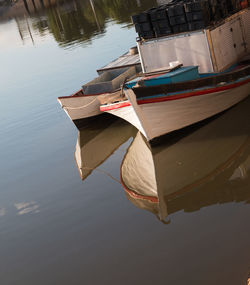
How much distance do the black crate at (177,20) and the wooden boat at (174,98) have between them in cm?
204

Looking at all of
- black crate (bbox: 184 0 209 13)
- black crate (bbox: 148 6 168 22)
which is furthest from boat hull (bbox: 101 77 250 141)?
black crate (bbox: 148 6 168 22)

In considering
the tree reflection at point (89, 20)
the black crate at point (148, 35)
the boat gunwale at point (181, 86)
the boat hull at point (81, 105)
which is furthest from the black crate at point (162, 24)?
the tree reflection at point (89, 20)

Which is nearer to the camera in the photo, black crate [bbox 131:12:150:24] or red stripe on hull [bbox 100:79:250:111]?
red stripe on hull [bbox 100:79:250:111]

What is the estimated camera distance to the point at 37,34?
73312 mm

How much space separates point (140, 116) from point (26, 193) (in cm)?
497

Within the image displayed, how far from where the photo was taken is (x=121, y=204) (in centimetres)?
1510

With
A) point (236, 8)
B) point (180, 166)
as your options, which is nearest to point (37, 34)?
point (236, 8)

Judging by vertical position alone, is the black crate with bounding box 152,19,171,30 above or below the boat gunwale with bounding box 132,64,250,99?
above

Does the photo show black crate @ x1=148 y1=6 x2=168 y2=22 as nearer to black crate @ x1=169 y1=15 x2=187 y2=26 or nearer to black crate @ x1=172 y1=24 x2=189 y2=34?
black crate @ x1=169 y1=15 x2=187 y2=26

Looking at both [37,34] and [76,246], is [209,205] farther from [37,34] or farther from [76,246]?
[37,34]

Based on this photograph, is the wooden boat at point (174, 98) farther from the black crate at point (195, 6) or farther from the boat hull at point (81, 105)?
the black crate at point (195, 6)

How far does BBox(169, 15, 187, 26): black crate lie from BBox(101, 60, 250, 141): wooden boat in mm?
2045

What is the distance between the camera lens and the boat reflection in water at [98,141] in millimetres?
19562

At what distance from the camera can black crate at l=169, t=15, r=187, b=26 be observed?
64.4ft
